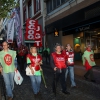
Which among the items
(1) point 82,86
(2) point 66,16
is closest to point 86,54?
(1) point 82,86

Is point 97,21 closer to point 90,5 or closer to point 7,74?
point 90,5

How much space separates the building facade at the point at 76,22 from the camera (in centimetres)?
1158

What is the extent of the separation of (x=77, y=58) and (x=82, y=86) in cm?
1072

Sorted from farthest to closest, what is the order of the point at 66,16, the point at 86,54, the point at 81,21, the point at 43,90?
the point at 66,16 → the point at 81,21 → the point at 86,54 → the point at 43,90

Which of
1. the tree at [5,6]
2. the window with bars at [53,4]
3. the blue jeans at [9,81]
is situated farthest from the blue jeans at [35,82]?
the window with bars at [53,4]

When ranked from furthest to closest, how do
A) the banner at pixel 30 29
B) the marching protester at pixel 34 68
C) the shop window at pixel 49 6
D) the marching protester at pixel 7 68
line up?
the shop window at pixel 49 6
the banner at pixel 30 29
the marching protester at pixel 34 68
the marching protester at pixel 7 68

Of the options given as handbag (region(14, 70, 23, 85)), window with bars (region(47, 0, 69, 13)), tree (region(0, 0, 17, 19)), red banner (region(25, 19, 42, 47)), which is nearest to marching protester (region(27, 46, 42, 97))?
handbag (region(14, 70, 23, 85))

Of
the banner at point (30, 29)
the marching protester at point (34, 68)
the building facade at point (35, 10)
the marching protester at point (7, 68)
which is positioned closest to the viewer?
the marching protester at point (7, 68)

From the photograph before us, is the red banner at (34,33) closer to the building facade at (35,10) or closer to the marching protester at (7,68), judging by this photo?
the building facade at (35,10)

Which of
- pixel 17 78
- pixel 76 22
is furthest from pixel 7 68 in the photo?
pixel 76 22

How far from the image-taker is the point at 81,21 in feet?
41.9

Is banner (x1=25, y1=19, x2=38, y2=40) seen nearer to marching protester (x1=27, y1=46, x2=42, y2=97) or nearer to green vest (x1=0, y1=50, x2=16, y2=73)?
marching protester (x1=27, y1=46, x2=42, y2=97)

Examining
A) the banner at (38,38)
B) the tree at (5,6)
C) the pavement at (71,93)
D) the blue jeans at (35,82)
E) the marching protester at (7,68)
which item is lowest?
the pavement at (71,93)

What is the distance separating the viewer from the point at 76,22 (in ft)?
43.9
